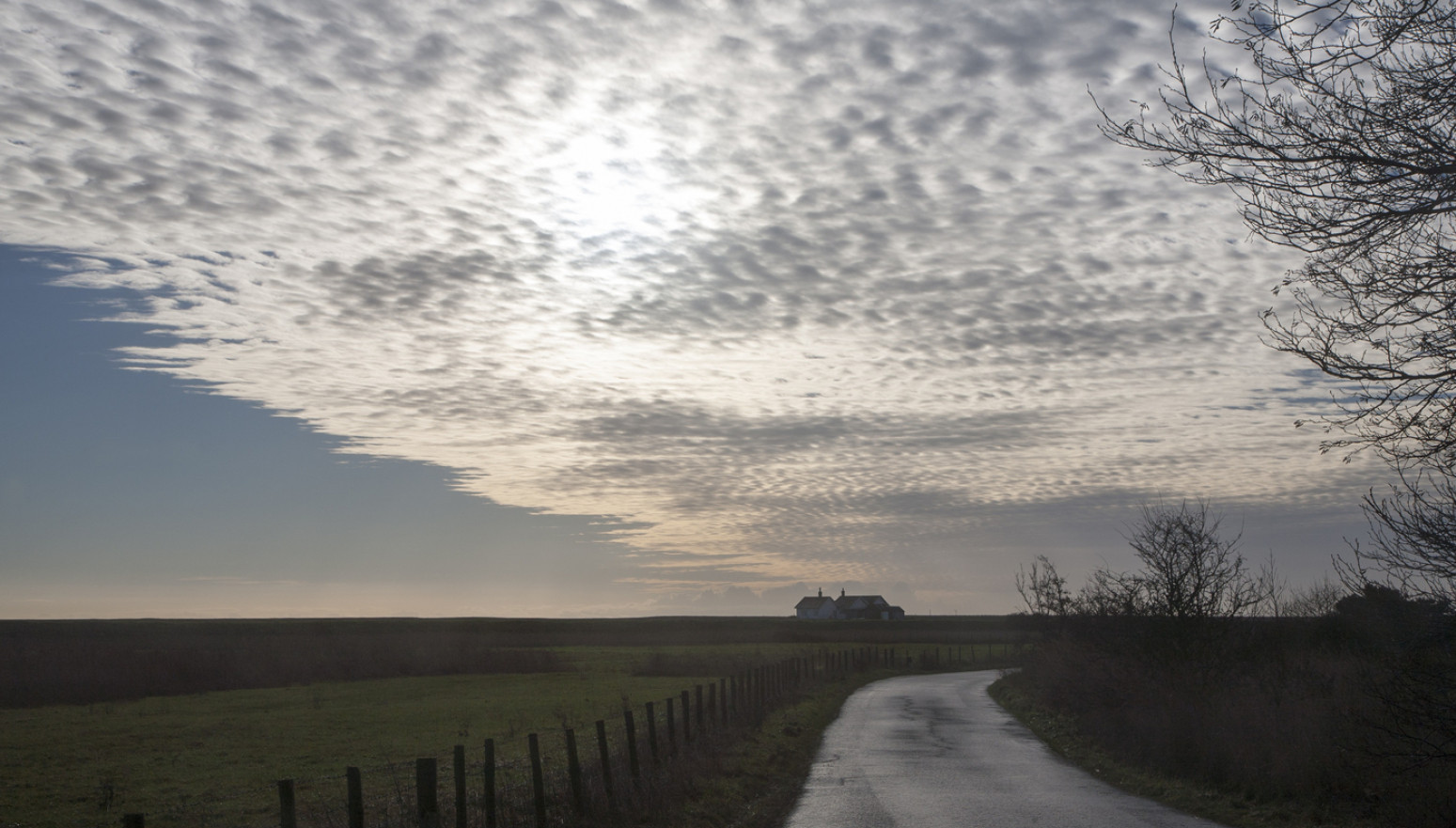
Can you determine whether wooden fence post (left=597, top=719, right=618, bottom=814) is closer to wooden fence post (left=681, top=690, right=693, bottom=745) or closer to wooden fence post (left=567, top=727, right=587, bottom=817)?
wooden fence post (left=567, top=727, right=587, bottom=817)

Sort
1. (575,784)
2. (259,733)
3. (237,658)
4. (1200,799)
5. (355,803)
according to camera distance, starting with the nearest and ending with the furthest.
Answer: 1. (355,803)
2. (575,784)
3. (1200,799)
4. (259,733)
5. (237,658)

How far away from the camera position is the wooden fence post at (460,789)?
9.77 meters

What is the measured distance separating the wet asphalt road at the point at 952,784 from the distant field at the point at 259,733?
32.7 ft

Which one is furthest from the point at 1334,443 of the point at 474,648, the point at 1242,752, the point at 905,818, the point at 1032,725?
the point at 474,648

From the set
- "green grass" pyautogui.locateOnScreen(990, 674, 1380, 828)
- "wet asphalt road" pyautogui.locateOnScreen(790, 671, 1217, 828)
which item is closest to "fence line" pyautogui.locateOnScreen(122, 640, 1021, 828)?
"wet asphalt road" pyautogui.locateOnScreen(790, 671, 1217, 828)

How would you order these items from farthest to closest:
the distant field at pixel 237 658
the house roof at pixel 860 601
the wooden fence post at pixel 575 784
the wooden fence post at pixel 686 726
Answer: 1. the house roof at pixel 860 601
2. the distant field at pixel 237 658
3. the wooden fence post at pixel 686 726
4. the wooden fence post at pixel 575 784

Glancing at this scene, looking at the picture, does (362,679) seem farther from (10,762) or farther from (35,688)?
(10,762)

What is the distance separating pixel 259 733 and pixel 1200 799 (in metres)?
30.1

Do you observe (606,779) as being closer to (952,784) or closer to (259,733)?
(952,784)

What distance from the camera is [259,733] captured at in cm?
3328

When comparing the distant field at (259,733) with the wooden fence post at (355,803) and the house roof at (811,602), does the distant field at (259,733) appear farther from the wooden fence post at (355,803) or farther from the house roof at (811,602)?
the house roof at (811,602)

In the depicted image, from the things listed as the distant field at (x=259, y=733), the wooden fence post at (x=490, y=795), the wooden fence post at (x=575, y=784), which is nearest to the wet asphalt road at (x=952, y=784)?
the wooden fence post at (x=575, y=784)

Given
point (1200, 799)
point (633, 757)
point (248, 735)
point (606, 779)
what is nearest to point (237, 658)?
point (248, 735)

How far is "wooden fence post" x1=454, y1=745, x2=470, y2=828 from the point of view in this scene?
977 centimetres
